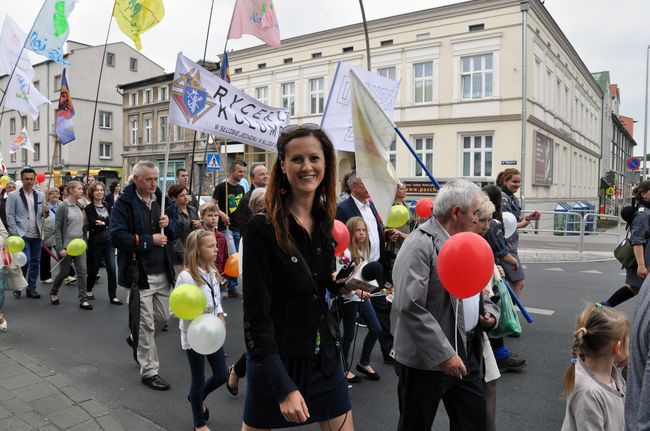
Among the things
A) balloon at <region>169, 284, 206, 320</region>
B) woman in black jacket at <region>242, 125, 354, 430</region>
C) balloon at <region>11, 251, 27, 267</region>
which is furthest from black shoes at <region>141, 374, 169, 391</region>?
balloon at <region>11, 251, 27, 267</region>

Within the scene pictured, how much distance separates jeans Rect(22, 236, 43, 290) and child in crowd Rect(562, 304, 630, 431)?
329 inches

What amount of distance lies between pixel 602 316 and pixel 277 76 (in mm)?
31282

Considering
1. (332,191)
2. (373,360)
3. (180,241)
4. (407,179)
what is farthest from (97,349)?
(407,179)

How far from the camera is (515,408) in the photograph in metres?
4.07

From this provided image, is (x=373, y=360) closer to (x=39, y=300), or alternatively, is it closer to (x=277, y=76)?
(x=39, y=300)

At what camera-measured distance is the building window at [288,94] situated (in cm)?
3120

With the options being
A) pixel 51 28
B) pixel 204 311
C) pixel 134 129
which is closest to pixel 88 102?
pixel 134 129

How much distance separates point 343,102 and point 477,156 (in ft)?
65.6

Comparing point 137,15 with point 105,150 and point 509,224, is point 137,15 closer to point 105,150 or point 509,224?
point 509,224

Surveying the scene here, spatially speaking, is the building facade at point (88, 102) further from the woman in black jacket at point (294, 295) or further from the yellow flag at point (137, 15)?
the woman in black jacket at point (294, 295)

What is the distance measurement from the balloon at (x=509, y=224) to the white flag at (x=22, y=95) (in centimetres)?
956

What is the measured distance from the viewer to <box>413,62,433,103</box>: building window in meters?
25.9

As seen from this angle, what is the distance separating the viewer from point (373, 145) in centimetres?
403

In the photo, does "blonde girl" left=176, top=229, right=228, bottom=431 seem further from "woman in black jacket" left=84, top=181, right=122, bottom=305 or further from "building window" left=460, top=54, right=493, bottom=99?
"building window" left=460, top=54, right=493, bottom=99
